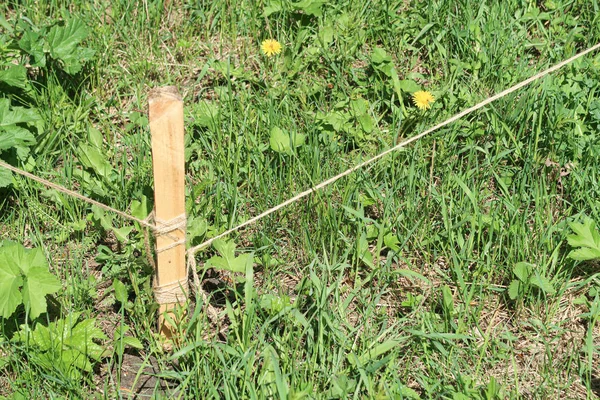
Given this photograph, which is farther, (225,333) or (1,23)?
(1,23)

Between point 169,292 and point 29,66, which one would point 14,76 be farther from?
point 169,292

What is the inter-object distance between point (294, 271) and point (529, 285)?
83 cm

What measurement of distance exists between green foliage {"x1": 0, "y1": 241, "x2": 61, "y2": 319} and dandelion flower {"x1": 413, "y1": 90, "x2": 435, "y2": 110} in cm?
165

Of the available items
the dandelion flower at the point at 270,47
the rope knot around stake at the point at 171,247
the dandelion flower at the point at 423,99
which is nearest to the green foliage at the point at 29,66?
the dandelion flower at the point at 270,47

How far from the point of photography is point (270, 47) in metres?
3.64

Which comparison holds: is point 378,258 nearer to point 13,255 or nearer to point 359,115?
point 359,115

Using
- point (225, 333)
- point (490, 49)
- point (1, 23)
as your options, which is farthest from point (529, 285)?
point (1, 23)

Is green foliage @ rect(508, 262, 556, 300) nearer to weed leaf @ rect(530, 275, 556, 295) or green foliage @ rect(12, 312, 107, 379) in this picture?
weed leaf @ rect(530, 275, 556, 295)

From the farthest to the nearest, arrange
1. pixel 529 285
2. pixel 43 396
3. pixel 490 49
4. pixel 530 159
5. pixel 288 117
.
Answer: pixel 490 49 < pixel 288 117 < pixel 530 159 < pixel 529 285 < pixel 43 396

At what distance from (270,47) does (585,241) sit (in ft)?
5.42

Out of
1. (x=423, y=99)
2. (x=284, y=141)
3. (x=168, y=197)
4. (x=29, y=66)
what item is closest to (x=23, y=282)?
(x=168, y=197)

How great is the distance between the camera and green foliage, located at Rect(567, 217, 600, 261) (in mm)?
2725

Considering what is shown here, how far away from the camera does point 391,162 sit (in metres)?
3.12

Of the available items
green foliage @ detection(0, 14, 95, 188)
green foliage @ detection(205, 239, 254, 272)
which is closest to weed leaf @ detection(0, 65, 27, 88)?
green foliage @ detection(0, 14, 95, 188)
